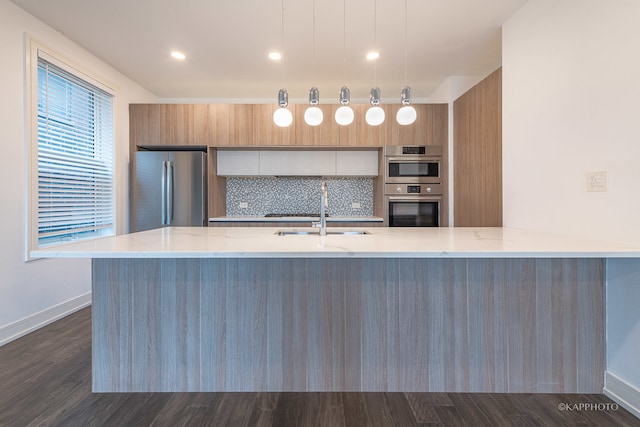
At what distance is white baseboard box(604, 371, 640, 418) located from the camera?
1714mm

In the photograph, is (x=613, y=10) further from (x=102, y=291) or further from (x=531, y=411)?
(x=102, y=291)

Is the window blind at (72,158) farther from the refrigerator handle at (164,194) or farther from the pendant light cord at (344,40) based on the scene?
the pendant light cord at (344,40)

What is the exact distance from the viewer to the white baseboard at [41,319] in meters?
2.63

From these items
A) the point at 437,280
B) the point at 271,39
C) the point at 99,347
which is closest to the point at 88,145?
the point at 271,39

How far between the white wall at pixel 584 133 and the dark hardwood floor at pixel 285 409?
38cm

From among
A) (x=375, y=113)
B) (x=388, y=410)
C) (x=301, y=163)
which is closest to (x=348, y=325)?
(x=388, y=410)

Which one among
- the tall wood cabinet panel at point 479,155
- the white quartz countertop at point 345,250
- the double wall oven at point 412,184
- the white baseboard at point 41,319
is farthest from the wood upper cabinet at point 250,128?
the white quartz countertop at point 345,250

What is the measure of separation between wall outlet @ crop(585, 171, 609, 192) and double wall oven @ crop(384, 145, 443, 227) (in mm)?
2186

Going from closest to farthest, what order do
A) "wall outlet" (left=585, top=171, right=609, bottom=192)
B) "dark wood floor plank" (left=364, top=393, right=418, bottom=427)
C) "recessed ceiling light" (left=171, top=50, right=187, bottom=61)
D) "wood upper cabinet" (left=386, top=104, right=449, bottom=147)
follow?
"dark wood floor plank" (left=364, top=393, right=418, bottom=427)
"wall outlet" (left=585, top=171, right=609, bottom=192)
"recessed ceiling light" (left=171, top=50, right=187, bottom=61)
"wood upper cabinet" (left=386, top=104, right=449, bottom=147)

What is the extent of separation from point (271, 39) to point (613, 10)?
2376 millimetres

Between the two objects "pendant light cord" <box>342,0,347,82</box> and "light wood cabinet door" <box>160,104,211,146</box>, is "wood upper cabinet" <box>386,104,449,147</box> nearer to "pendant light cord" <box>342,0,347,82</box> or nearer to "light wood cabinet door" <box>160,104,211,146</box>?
"pendant light cord" <box>342,0,347,82</box>

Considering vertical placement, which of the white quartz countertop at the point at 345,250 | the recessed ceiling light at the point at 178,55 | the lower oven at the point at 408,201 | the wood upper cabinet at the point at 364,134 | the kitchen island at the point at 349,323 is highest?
the recessed ceiling light at the point at 178,55

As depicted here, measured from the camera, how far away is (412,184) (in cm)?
416

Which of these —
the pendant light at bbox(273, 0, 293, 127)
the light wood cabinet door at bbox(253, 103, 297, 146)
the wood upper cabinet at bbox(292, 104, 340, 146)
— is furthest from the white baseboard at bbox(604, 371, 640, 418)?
the light wood cabinet door at bbox(253, 103, 297, 146)
